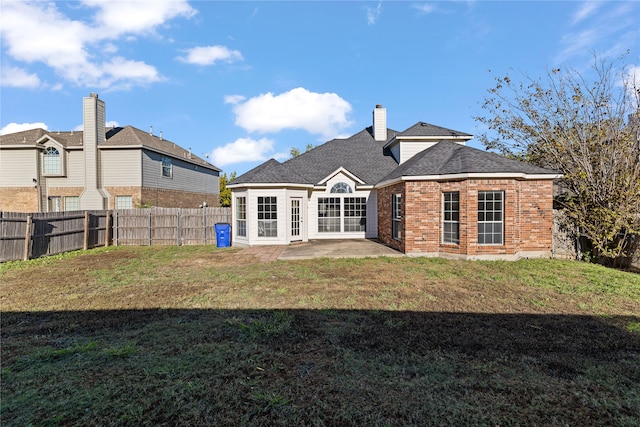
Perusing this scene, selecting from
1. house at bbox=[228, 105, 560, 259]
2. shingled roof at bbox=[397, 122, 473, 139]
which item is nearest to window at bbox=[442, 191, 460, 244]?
house at bbox=[228, 105, 560, 259]

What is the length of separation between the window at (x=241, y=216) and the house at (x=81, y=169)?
9433mm

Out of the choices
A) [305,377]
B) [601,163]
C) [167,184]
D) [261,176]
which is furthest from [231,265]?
[167,184]

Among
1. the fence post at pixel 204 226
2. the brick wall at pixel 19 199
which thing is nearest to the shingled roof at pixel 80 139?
the brick wall at pixel 19 199

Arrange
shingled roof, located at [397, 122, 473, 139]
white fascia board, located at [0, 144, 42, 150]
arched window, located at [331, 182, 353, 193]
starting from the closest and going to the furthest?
arched window, located at [331, 182, 353, 193]
shingled roof, located at [397, 122, 473, 139]
white fascia board, located at [0, 144, 42, 150]

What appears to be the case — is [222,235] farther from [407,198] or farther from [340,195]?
[407,198]

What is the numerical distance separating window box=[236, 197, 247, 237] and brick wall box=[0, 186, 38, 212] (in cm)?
1661

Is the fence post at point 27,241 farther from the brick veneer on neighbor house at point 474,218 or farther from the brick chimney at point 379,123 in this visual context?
the brick chimney at point 379,123

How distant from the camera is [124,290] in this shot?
23.6 feet

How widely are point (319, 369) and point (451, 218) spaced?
9.42 m

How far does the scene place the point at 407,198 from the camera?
38.0ft

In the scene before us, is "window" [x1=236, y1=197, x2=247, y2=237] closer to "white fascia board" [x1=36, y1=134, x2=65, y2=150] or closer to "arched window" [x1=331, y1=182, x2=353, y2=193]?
"arched window" [x1=331, y1=182, x2=353, y2=193]

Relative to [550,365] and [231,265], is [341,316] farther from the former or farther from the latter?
[231,265]

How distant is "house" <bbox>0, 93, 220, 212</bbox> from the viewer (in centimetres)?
1986

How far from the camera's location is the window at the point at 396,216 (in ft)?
43.2
